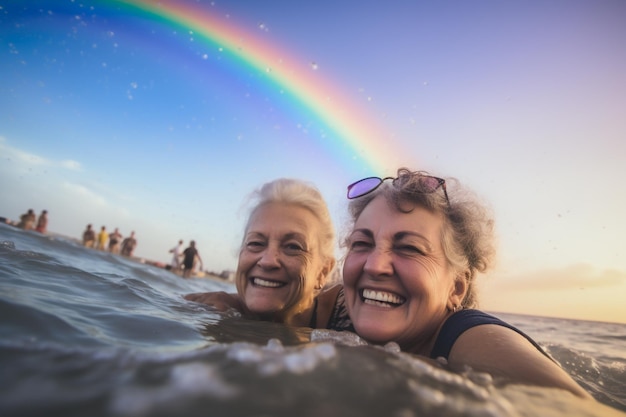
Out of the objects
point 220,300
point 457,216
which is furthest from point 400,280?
point 220,300

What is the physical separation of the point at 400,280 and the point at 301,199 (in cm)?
181

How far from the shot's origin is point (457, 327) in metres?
2.30

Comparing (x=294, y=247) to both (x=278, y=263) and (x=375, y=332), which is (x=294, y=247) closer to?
(x=278, y=263)

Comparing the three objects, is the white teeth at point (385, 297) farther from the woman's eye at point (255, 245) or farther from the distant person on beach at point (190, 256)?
the distant person on beach at point (190, 256)

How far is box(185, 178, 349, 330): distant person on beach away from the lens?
367 cm

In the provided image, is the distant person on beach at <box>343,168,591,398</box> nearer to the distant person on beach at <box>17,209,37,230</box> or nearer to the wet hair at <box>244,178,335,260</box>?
the wet hair at <box>244,178,335,260</box>

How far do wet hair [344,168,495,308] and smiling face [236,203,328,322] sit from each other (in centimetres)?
82

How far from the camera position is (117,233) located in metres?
22.2

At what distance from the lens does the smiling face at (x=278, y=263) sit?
366 centimetres

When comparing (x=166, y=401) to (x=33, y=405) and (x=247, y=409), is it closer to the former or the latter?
(x=247, y=409)

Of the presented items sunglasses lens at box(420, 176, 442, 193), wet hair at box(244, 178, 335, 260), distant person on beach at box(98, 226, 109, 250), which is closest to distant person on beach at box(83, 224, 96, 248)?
distant person on beach at box(98, 226, 109, 250)

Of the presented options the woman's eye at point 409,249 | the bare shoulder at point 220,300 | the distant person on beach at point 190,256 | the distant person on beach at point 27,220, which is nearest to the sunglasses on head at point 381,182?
the woman's eye at point 409,249

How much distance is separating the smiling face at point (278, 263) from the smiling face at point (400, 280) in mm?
1050

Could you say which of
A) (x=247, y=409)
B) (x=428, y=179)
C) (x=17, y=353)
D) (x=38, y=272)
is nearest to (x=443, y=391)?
(x=247, y=409)
